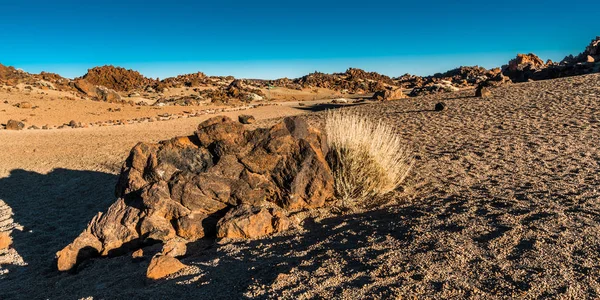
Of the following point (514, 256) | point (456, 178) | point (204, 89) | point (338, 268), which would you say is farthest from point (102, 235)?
point (204, 89)

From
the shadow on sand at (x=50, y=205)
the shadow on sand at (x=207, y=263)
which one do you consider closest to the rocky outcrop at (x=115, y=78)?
the shadow on sand at (x=50, y=205)

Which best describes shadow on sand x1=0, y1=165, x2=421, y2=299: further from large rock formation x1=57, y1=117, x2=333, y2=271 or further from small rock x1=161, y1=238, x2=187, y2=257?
large rock formation x1=57, y1=117, x2=333, y2=271

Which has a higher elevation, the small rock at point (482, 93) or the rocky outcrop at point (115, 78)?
the rocky outcrop at point (115, 78)

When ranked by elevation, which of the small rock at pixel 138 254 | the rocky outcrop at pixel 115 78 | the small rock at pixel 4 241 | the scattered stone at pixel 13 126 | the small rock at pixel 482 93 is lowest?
the small rock at pixel 4 241

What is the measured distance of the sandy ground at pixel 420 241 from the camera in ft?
9.16

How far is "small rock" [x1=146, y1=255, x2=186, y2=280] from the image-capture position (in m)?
3.32

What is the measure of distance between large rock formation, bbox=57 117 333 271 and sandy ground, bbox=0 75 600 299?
0.37 metres

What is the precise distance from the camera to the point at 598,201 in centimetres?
428

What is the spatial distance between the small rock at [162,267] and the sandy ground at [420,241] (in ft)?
0.32

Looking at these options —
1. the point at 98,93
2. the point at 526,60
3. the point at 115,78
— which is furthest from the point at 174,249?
the point at 526,60

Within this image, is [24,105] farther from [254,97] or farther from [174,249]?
[174,249]

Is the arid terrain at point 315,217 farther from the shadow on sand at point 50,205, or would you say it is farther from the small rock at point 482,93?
the small rock at point 482,93

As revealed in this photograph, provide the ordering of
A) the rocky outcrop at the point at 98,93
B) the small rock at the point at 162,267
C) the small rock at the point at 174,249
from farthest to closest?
the rocky outcrop at the point at 98,93, the small rock at the point at 174,249, the small rock at the point at 162,267

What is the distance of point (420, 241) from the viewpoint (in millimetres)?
3535
